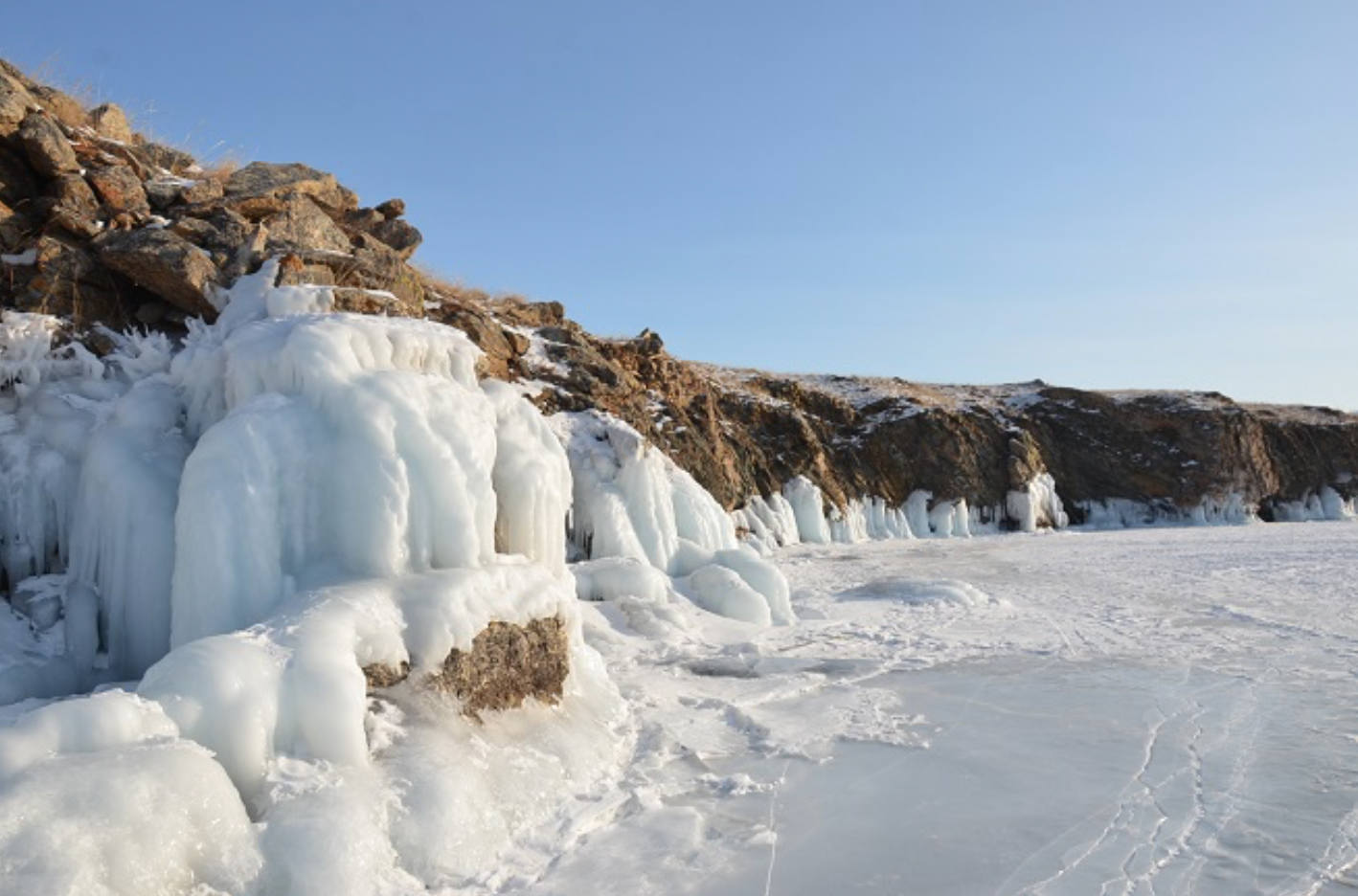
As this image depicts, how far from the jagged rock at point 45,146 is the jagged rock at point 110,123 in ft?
4.70

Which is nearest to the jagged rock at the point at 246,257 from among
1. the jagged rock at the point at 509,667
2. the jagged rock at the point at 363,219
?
the jagged rock at the point at 363,219

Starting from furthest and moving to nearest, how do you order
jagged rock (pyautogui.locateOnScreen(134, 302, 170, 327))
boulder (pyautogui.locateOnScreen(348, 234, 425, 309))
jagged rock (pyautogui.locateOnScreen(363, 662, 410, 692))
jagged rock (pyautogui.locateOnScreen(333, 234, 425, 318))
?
boulder (pyautogui.locateOnScreen(348, 234, 425, 309))
jagged rock (pyautogui.locateOnScreen(333, 234, 425, 318))
jagged rock (pyautogui.locateOnScreen(134, 302, 170, 327))
jagged rock (pyautogui.locateOnScreen(363, 662, 410, 692))

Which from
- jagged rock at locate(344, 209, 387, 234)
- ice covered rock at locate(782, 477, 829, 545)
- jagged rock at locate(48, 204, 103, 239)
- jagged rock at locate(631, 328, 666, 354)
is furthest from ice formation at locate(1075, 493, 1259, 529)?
jagged rock at locate(48, 204, 103, 239)

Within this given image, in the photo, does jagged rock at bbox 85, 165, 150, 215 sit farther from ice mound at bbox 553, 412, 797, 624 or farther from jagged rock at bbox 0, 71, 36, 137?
ice mound at bbox 553, 412, 797, 624

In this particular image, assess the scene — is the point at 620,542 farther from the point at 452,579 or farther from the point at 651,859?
the point at 651,859

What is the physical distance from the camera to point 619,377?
55.1ft

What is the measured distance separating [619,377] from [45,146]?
31.1ft

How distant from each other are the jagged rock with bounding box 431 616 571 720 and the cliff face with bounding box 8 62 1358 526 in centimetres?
311

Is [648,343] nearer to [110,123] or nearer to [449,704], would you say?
[110,123]

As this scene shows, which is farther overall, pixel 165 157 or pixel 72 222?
pixel 165 157

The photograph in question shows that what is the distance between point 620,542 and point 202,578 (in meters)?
7.88

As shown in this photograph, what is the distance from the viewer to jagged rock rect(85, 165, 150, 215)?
9352 mm

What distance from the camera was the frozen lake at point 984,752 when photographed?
4.12 metres

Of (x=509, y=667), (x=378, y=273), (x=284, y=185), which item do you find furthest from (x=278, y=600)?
(x=284, y=185)
